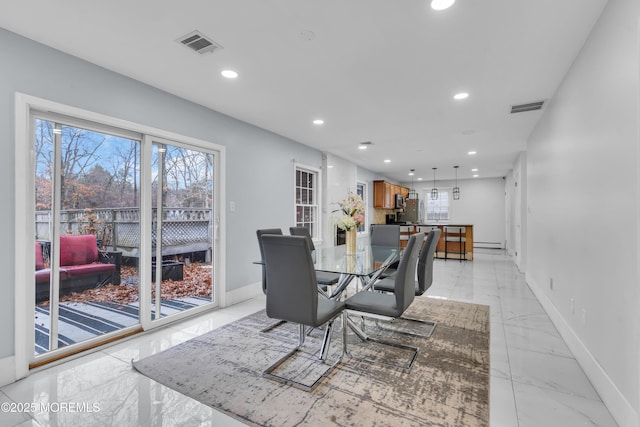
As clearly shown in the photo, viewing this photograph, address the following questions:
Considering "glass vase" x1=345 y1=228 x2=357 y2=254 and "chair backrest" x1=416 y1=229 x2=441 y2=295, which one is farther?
"glass vase" x1=345 y1=228 x2=357 y2=254

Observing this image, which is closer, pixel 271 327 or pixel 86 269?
pixel 86 269

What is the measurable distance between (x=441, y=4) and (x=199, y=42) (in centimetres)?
176

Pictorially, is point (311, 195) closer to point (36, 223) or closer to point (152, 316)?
point (152, 316)

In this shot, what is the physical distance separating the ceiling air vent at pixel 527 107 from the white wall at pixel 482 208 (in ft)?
24.6

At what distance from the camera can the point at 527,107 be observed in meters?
3.65

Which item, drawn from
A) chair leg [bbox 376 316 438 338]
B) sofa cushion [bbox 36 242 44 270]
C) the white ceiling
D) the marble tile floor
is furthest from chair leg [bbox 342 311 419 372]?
sofa cushion [bbox 36 242 44 270]

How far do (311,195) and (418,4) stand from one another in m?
4.32

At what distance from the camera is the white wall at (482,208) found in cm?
1049

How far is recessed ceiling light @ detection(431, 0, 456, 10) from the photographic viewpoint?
5.99 ft

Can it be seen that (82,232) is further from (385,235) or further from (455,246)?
(455,246)

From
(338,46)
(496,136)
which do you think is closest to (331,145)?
(496,136)

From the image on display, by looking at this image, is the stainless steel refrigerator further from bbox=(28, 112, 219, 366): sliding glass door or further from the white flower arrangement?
bbox=(28, 112, 219, 366): sliding glass door

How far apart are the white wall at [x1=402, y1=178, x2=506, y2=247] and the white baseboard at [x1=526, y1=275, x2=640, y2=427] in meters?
8.23

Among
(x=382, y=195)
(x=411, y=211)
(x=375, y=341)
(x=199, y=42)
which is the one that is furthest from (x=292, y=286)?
(x=411, y=211)
